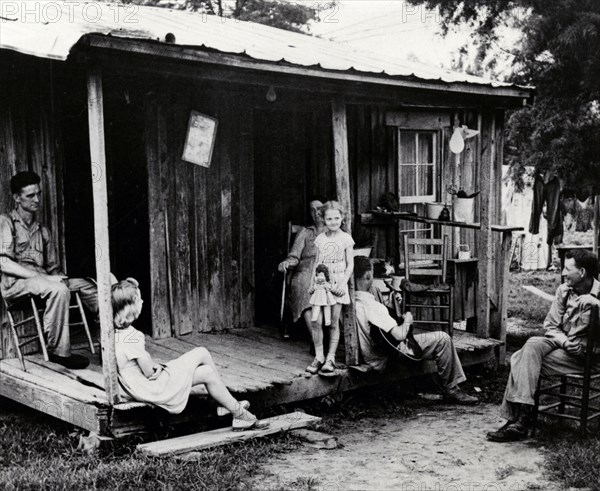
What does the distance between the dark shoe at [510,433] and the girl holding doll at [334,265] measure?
157cm

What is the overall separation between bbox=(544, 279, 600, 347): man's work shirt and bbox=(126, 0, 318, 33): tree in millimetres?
17114

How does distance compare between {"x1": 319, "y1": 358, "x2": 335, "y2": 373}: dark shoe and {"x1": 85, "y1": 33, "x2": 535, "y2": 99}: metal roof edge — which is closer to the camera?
{"x1": 85, "y1": 33, "x2": 535, "y2": 99}: metal roof edge

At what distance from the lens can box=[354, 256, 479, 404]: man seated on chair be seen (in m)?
7.58

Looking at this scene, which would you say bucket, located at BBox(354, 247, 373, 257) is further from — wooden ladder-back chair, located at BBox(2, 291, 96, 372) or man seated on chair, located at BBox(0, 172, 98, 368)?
man seated on chair, located at BBox(0, 172, 98, 368)

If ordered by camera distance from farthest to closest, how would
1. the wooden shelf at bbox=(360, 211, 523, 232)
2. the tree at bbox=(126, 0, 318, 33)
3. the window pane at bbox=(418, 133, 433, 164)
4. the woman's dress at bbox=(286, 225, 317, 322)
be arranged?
the tree at bbox=(126, 0, 318, 33) → the window pane at bbox=(418, 133, 433, 164) → the wooden shelf at bbox=(360, 211, 523, 232) → the woman's dress at bbox=(286, 225, 317, 322)

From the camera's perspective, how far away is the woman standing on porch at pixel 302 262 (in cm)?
829

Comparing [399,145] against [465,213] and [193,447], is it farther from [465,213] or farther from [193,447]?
[193,447]

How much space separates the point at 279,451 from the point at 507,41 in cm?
1271

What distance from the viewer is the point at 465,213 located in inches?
374

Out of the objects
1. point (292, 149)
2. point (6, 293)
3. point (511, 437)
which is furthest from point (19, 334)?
point (511, 437)

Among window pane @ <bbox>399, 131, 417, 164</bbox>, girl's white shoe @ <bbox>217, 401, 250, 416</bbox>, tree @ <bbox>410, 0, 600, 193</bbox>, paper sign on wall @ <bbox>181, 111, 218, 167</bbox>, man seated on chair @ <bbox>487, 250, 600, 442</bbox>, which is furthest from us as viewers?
tree @ <bbox>410, 0, 600, 193</bbox>

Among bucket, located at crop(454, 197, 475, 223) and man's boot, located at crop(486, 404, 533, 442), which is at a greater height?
bucket, located at crop(454, 197, 475, 223)

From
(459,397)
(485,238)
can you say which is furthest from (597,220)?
(459,397)

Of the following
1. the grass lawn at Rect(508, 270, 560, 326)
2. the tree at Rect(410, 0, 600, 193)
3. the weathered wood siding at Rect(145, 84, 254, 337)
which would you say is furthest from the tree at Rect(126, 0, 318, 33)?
the weathered wood siding at Rect(145, 84, 254, 337)
